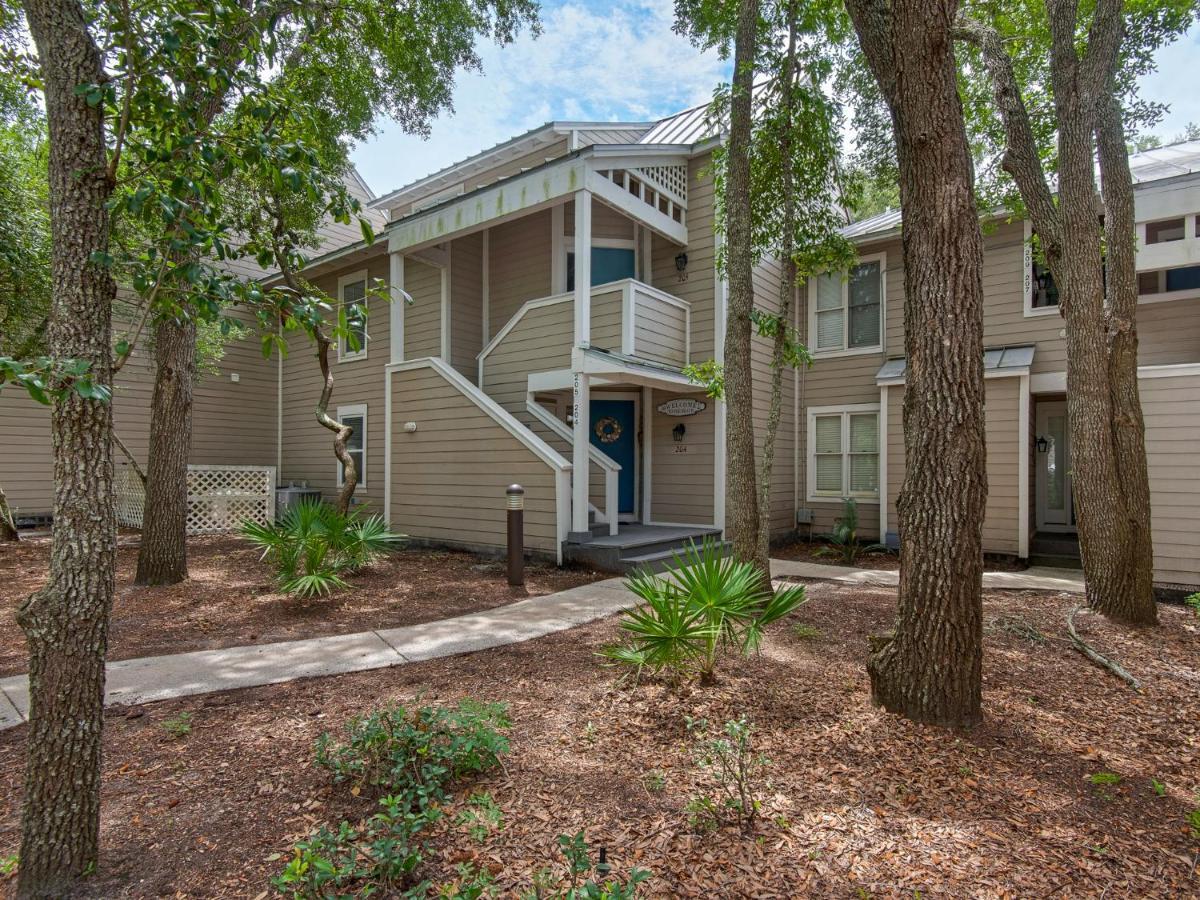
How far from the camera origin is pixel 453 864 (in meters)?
2.13

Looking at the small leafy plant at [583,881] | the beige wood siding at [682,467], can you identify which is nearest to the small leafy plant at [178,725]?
the small leafy plant at [583,881]

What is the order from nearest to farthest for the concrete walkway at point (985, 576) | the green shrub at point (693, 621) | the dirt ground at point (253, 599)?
the green shrub at point (693, 621) < the dirt ground at point (253, 599) < the concrete walkway at point (985, 576)

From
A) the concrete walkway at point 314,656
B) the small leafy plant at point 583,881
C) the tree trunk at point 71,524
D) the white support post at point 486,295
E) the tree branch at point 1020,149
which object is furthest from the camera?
the white support post at point 486,295

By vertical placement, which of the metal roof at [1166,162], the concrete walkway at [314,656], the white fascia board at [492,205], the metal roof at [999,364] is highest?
the metal roof at [1166,162]

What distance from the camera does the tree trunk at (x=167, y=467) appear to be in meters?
6.68

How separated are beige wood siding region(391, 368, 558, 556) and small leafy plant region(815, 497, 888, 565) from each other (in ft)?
14.5

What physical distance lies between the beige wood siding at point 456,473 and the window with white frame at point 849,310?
589cm

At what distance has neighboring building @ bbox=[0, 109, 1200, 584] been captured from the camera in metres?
8.09

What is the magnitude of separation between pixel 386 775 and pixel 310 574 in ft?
13.6

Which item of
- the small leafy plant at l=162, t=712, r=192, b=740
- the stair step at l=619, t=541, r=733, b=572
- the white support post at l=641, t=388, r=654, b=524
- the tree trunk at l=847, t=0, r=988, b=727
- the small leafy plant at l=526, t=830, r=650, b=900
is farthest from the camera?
the white support post at l=641, t=388, r=654, b=524

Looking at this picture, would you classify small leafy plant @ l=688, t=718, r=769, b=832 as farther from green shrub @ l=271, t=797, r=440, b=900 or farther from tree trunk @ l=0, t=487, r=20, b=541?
tree trunk @ l=0, t=487, r=20, b=541

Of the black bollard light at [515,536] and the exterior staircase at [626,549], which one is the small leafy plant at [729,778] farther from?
the exterior staircase at [626,549]

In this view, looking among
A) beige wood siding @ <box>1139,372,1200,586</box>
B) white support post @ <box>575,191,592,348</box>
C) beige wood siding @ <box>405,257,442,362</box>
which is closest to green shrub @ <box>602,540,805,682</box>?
white support post @ <box>575,191,592,348</box>

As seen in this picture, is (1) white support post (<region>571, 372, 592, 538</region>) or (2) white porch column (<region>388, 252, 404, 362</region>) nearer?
(1) white support post (<region>571, 372, 592, 538</region>)
